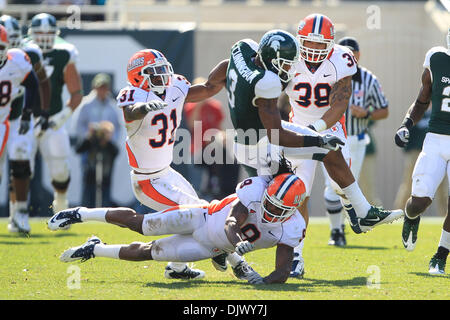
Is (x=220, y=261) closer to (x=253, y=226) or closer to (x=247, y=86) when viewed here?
(x=253, y=226)

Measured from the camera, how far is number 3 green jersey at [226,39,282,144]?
246 inches

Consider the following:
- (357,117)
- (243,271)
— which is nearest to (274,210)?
(243,271)

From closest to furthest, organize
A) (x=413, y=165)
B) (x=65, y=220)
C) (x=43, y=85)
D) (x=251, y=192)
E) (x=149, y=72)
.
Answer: (x=251, y=192) < (x=65, y=220) < (x=149, y=72) < (x=43, y=85) < (x=413, y=165)

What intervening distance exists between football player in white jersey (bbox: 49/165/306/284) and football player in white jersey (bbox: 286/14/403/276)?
2.48 feet

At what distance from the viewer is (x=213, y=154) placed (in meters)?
11.9

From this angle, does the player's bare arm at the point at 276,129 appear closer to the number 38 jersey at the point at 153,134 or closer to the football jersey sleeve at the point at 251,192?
the football jersey sleeve at the point at 251,192

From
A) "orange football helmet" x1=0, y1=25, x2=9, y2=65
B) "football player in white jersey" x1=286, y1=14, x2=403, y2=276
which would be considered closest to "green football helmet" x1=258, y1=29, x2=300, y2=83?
"football player in white jersey" x1=286, y1=14, x2=403, y2=276

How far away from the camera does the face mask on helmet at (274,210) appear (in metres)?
5.92

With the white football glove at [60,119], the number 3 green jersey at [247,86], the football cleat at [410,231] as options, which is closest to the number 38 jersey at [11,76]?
the white football glove at [60,119]

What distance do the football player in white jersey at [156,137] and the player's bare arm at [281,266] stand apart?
0.56 m

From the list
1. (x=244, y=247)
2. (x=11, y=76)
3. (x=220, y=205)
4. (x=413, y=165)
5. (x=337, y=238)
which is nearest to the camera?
(x=244, y=247)

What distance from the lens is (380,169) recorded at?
1398 centimetres

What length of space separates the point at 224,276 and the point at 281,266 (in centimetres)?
76

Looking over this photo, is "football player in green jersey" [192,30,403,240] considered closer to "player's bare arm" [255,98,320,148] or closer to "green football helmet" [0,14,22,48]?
"player's bare arm" [255,98,320,148]
